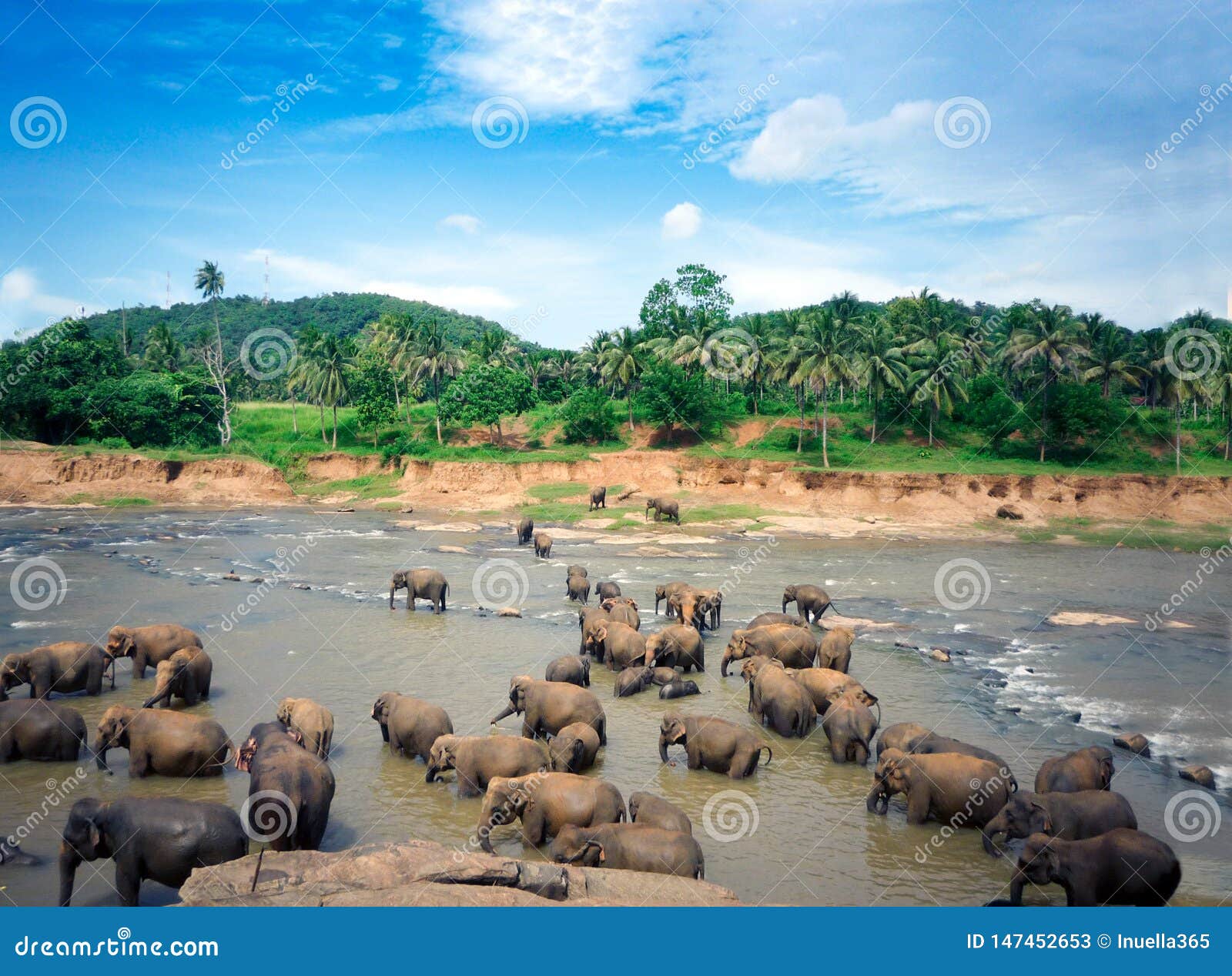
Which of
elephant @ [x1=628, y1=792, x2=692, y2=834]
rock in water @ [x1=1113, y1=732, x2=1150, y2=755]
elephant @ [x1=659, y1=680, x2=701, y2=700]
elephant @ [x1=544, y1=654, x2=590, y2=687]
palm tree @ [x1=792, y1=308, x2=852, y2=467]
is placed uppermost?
palm tree @ [x1=792, y1=308, x2=852, y2=467]

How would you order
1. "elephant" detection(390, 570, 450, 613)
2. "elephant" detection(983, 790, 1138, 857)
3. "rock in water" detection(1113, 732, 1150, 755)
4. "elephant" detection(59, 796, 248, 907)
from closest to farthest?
1. "elephant" detection(59, 796, 248, 907)
2. "elephant" detection(983, 790, 1138, 857)
3. "rock in water" detection(1113, 732, 1150, 755)
4. "elephant" detection(390, 570, 450, 613)

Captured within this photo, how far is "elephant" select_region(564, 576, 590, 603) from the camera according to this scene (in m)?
24.2

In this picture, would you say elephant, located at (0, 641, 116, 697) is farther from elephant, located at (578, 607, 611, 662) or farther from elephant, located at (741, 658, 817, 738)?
elephant, located at (741, 658, 817, 738)

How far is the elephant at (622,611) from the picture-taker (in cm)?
1900

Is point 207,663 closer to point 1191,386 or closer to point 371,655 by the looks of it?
point 371,655

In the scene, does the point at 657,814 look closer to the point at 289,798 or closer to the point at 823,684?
the point at 289,798

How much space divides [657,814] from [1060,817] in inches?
176

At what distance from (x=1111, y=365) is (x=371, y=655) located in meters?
53.1

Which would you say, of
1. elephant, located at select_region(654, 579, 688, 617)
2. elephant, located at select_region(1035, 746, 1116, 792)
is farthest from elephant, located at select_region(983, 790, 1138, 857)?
elephant, located at select_region(654, 579, 688, 617)

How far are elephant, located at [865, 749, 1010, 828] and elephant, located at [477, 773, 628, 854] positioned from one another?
137 inches

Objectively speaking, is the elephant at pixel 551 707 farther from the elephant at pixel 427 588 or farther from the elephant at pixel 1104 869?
the elephant at pixel 427 588

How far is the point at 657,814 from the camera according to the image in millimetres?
9641

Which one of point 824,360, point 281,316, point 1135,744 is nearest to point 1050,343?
point 824,360

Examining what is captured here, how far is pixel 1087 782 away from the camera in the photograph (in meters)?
11.0
